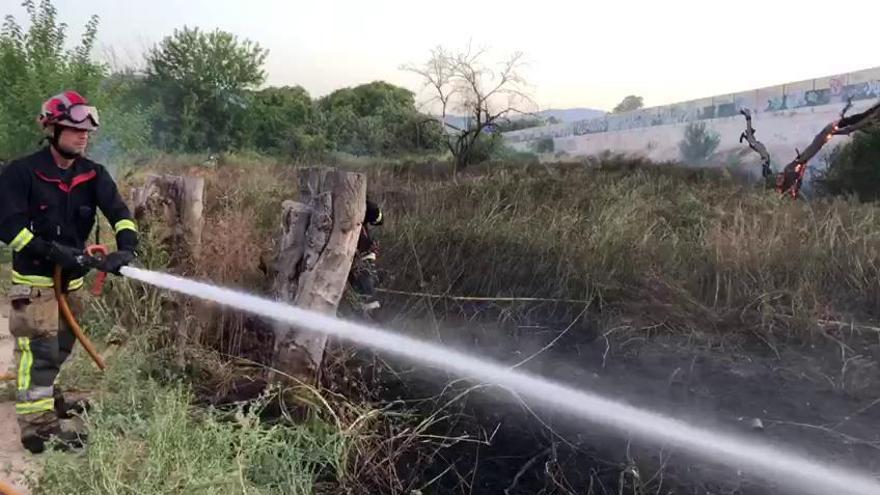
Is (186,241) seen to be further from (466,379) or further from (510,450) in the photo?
(510,450)

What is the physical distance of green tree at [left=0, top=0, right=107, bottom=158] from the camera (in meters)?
8.66

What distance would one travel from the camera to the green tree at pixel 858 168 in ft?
45.2

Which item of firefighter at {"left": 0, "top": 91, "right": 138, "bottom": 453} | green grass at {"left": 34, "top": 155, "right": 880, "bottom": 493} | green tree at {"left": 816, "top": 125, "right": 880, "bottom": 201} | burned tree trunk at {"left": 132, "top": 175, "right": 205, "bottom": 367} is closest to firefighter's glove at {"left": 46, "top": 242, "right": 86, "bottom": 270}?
firefighter at {"left": 0, "top": 91, "right": 138, "bottom": 453}

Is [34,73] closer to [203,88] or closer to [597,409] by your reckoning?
[597,409]

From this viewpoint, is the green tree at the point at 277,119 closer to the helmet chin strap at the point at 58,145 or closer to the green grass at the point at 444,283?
the green grass at the point at 444,283

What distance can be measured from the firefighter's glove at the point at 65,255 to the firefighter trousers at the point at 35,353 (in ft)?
0.88

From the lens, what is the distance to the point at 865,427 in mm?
3354

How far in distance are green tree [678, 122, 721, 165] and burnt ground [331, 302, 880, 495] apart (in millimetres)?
15030

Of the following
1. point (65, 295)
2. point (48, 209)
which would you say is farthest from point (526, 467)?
point (48, 209)

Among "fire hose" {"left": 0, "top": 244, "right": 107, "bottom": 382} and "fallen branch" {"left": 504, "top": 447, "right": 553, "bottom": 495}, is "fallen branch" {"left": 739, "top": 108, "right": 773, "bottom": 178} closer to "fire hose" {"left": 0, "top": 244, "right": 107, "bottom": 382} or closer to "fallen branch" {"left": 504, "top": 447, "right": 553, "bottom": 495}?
"fallen branch" {"left": 504, "top": 447, "right": 553, "bottom": 495}

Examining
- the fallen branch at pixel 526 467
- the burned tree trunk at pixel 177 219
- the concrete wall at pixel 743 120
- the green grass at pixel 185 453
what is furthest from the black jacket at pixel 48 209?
the concrete wall at pixel 743 120

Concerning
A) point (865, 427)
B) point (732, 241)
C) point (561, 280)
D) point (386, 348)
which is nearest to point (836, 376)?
point (865, 427)

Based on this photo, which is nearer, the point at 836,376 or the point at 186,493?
the point at 186,493

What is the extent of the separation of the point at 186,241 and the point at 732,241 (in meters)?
4.07
